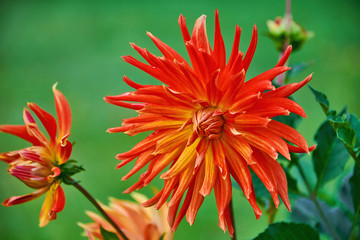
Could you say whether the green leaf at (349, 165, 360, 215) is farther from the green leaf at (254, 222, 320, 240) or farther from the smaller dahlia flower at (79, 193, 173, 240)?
the smaller dahlia flower at (79, 193, 173, 240)

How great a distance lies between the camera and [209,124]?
1.46 feet

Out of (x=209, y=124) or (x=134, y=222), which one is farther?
(x=134, y=222)

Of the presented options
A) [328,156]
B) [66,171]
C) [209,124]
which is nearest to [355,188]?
[328,156]

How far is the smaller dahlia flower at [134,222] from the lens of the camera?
548 millimetres

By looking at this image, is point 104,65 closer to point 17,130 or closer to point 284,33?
point 284,33

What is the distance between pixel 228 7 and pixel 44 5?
112cm

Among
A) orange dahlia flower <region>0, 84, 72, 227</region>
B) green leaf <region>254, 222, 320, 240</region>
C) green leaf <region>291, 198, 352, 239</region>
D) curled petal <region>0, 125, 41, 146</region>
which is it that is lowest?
green leaf <region>291, 198, 352, 239</region>

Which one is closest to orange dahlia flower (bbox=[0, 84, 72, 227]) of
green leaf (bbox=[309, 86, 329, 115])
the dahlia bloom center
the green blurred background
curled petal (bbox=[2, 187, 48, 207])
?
curled petal (bbox=[2, 187, 48, 207])

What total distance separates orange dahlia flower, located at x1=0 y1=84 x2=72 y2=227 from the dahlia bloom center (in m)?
0.12

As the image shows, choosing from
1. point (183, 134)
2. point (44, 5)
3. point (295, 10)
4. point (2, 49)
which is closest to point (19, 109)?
point (2, 49)

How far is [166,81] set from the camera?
43cm

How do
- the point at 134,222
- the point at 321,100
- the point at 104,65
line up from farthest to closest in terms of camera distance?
1. the point at 104,65
2. the point at 134,222
3. the point at 321,100

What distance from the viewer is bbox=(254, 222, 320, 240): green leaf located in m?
0.48

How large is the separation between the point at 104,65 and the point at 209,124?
1.92 meters
